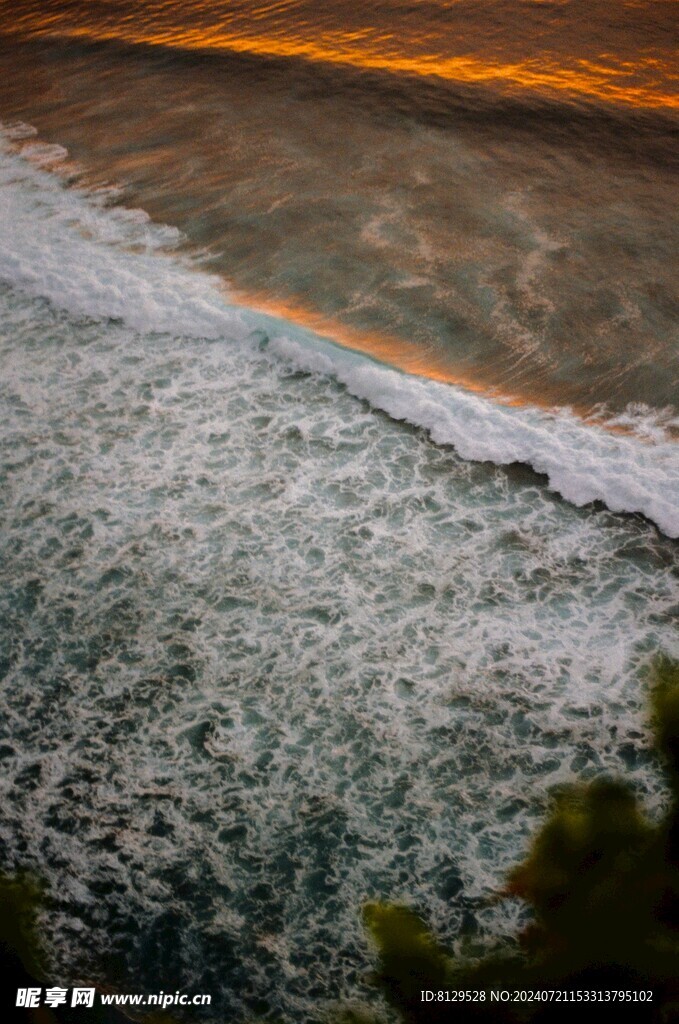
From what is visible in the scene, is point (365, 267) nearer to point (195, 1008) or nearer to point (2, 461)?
point (2, 461)

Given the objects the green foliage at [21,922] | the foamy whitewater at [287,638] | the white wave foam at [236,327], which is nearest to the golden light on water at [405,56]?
the white wave foam at [236,327]

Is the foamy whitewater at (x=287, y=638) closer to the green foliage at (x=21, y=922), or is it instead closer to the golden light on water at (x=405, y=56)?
the green foliage at (x=21, y=922)

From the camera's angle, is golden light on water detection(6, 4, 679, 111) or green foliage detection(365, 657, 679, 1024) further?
golden light on water detection(6, 4, 679, 111)

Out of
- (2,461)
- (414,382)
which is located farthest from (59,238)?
(414,382)

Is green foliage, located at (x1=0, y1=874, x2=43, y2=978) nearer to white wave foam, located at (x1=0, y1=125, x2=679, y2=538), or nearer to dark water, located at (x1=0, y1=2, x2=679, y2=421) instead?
white wave foam, located at (x1=0, y1=125, x2=679, y2=538)

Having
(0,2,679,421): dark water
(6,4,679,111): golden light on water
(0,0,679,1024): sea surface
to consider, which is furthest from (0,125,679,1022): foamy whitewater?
(6,4,679,111): golden light on water

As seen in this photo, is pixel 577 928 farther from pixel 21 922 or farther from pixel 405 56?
pixel 405 56
